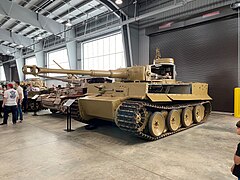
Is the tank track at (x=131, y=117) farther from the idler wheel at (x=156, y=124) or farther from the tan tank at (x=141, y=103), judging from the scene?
the idler wheel at (x=156, y=124)

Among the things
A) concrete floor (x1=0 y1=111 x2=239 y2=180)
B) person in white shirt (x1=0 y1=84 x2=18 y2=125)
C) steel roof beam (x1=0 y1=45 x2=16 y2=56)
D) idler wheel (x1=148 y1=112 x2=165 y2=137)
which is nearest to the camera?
concrete floor (x1=0 y1=111 x2=239 y2=180)

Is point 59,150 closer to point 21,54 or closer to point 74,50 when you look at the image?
point 74,50

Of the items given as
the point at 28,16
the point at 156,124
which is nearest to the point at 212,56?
the point at 156,124

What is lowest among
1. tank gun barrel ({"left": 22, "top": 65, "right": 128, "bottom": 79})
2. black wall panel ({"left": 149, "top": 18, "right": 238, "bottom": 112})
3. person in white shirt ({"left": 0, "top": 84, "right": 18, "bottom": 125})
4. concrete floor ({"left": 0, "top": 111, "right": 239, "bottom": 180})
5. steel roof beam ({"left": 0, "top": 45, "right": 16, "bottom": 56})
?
concrete floor ({"left": 0, "top": 111, "right": 239, "bottom": 180})

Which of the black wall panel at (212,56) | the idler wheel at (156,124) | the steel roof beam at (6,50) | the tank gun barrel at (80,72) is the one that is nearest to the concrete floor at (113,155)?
the idler wheel at (156,124)

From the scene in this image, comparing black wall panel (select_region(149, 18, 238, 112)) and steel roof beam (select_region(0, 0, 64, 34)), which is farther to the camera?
steel roof beam (select_region(0, 0, 64, 34))

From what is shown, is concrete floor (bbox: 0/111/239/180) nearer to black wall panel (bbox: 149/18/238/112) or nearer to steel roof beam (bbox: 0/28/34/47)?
black wall panel (bbox: 149/18/238/112)

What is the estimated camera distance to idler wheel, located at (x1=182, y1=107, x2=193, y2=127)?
6.81 metres

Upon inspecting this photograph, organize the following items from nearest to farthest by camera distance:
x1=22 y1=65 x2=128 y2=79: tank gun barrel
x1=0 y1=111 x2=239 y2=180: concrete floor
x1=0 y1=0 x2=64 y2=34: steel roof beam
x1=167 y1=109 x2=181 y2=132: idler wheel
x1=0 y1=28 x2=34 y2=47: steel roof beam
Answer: x1=0 y1=111 x2=239 y2=180: concrete floor → x1=22 y1=65 x2=128 y2=79: tank gun barrel → x1=167 y1=109 x2=181 y2=132: idler wheel → x1=0 y1=0 x2=64 y2=34: steel roof beam → x1=0 y1=28 x2=34 y2=47: steel roof beam

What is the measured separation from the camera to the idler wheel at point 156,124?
5.35 m

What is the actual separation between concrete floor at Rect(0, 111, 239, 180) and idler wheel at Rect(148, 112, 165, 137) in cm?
28

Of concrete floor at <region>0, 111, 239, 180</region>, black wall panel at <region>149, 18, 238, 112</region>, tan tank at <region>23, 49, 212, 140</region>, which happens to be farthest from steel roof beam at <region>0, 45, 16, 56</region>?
tan tank at <region>23, 49, 212, 140</region>

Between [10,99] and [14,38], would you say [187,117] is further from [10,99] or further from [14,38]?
[14,38]

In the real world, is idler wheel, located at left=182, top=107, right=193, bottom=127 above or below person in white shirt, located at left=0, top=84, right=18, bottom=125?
below
